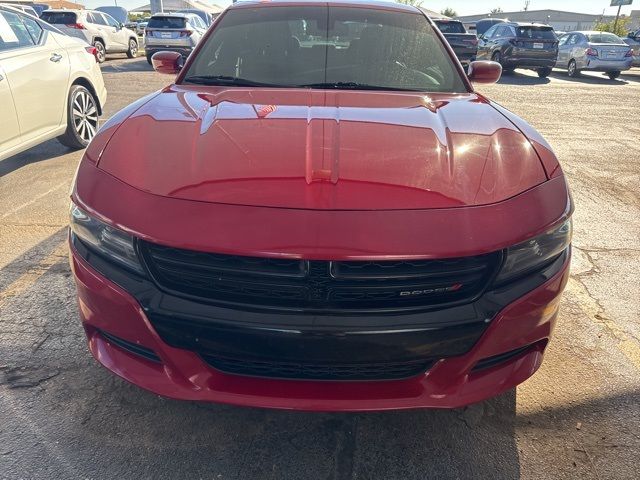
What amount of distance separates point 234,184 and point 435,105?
1.22 metres

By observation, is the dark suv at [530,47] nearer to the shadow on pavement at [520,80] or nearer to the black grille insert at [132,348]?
the shadow on pavement at [520,80]

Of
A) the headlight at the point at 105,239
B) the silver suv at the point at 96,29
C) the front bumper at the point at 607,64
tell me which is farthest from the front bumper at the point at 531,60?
the headlight at the point at 105,239

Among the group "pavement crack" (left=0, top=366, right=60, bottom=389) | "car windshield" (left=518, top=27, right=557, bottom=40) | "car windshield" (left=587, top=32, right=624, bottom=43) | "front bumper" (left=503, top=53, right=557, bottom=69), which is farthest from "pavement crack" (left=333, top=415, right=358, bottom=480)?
"car windshield" (left=587, top=32, right=624, bottom=43)

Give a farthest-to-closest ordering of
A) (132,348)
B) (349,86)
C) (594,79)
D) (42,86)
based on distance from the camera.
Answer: (594,79) < (42,86) < (349,86) < (132,348)

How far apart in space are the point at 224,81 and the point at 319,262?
1641 mm

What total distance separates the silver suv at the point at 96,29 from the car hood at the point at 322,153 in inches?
576

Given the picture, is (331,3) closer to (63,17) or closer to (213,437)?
(213,437)

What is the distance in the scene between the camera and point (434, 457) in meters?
1.86

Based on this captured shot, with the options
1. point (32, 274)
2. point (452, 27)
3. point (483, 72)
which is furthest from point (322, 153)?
point (452, 27)

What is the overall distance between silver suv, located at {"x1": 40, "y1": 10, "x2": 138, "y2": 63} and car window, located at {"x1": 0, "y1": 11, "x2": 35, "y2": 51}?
35.6ft

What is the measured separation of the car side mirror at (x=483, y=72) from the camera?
132 inches

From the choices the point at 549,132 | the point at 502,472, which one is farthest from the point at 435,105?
the point at 549,132

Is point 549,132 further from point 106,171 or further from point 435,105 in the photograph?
point 106,171

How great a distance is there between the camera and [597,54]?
14922 mm
